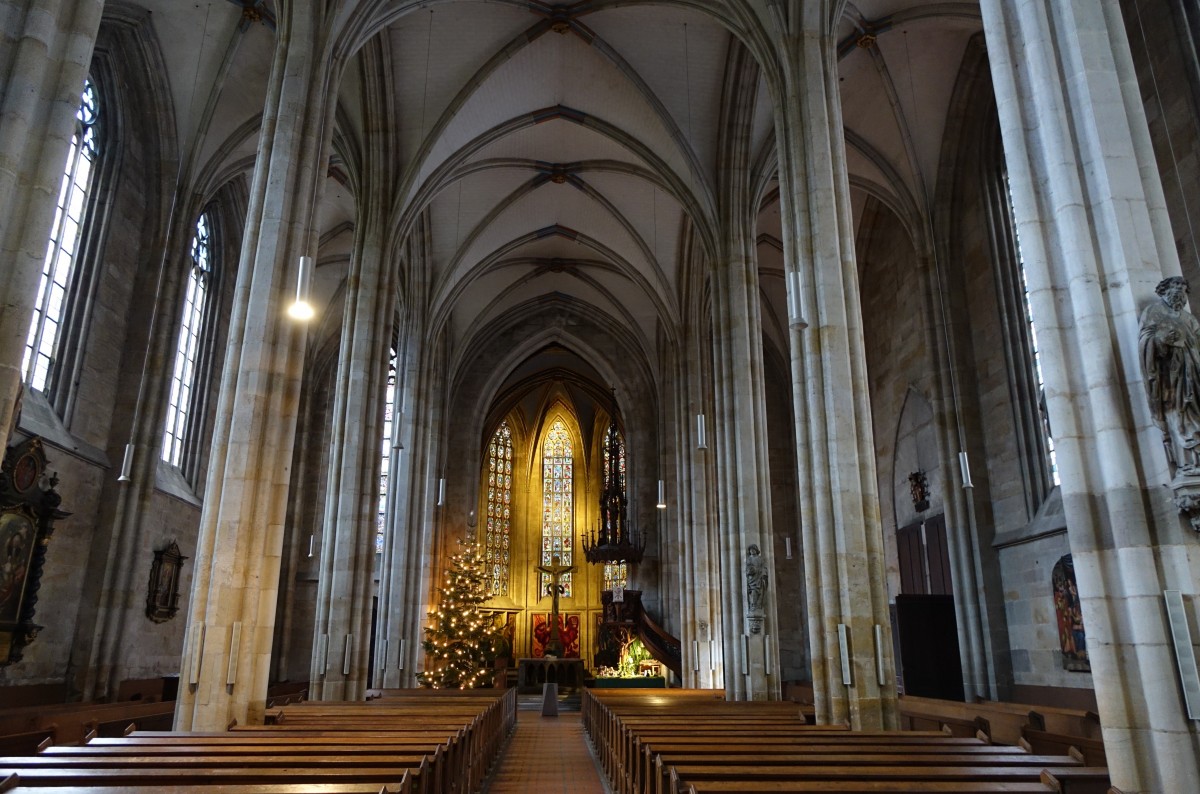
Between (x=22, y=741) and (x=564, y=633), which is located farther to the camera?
(x=564, y=633)

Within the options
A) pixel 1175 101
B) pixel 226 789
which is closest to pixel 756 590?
pixel 1175 101

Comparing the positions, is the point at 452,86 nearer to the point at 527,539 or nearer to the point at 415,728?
the point at 415,728

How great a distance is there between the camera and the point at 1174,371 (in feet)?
14.3

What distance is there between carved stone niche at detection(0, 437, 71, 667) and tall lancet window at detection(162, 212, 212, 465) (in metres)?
4.88

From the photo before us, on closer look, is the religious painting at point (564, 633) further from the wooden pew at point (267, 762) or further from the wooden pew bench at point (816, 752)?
the wooden pew bench at point (816, 752)

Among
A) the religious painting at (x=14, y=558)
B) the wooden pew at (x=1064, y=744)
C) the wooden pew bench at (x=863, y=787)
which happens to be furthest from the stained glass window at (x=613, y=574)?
the wooden pew bench at (x=863, y=787)

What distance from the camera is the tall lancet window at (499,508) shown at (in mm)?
34469

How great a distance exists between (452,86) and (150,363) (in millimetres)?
8015

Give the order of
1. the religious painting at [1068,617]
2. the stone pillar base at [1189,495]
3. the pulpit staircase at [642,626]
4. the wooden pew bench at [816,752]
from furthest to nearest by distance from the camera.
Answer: the pulpit staircase at [642,626] → the religious painting at [1068,617] → the wooden pew bench at [816,752] → the stone pillar base at [1189,495]

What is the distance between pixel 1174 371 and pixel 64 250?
612 inches

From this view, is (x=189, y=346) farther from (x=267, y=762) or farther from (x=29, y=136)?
(x=267, y=762)

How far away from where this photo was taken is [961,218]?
Answer: 1631cm

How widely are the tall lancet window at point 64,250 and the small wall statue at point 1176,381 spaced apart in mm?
14690

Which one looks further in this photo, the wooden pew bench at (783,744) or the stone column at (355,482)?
the stone column at (355,482)
